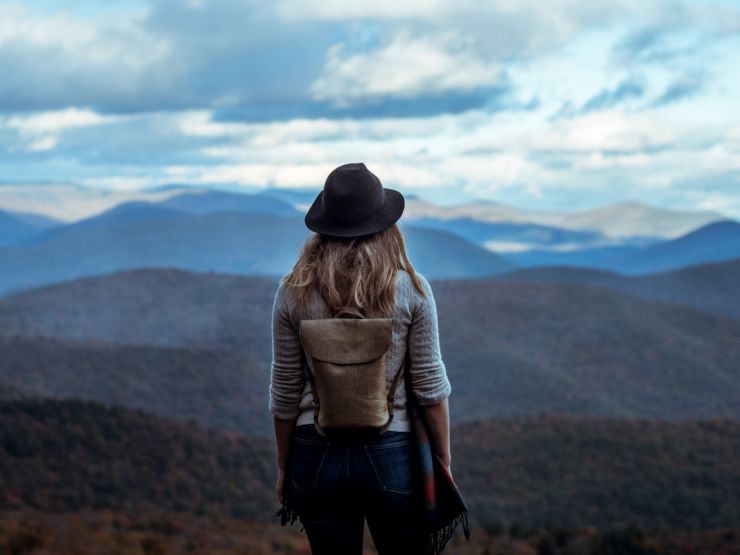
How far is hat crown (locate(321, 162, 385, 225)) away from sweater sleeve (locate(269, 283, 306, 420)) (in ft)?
1.13

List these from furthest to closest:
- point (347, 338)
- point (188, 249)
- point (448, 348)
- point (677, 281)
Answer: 1. point (188, 249)
2. point (677, 281)
3. point (448, 348)
4. point (347, 338)

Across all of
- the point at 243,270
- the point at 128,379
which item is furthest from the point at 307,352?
the point at 243,270

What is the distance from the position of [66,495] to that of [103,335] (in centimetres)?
3570

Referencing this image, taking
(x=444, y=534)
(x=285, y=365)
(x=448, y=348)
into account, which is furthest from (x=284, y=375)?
(x=448, y=348)

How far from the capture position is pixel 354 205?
3459 millimetres

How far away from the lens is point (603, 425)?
87.9 ft

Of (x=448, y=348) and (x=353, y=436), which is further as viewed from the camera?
(x=448, y=348)

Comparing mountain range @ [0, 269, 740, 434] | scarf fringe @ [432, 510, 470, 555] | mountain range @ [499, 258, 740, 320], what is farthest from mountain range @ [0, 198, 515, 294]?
scarf fringe @ [432, 510, 470, 555]

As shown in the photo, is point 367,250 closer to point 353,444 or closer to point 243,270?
point 353,444

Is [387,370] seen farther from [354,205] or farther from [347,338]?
[354,205]

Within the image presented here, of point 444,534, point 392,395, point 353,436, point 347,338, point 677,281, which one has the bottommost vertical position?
point 444,534

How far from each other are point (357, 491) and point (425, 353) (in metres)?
0.55

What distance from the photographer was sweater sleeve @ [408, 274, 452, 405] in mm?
3389

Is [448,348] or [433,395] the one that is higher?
[433,395]
